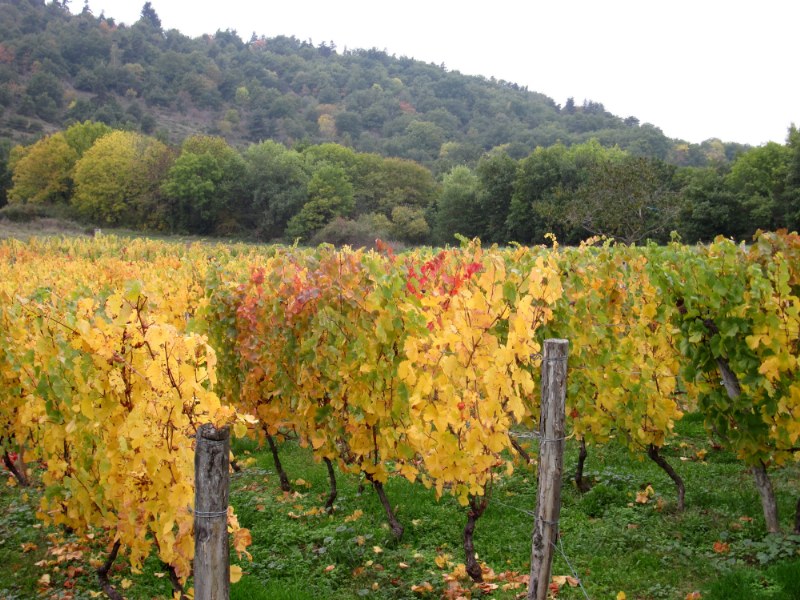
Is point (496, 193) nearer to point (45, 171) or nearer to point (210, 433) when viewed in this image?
point (45, 171)

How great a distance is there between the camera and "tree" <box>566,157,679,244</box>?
111 feet

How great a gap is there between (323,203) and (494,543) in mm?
45205

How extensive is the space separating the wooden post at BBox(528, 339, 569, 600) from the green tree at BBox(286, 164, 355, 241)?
44.4 meters

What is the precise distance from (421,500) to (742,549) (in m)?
2.73

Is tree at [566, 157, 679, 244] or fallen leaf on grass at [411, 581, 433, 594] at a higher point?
tree at [566, 157, 679, 244]

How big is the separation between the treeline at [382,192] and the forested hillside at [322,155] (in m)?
0.16

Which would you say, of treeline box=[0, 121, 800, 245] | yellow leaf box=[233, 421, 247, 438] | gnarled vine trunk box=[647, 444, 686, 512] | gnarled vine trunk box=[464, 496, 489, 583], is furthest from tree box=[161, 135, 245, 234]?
yellow leaf box=[233, 421, 247, 438]

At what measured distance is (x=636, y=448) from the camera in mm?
5656

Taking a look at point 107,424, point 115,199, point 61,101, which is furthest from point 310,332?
point 61,101

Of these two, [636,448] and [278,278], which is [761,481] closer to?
[636,448]

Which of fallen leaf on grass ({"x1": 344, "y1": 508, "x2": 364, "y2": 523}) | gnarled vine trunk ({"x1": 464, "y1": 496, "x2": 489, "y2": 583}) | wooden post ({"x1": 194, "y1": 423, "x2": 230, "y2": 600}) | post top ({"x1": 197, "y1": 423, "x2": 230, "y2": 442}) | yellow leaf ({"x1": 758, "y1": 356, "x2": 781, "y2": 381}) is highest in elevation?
yellow leaf ({"x1": 758, "y1": 356, "x2": 781, "y2": 381})

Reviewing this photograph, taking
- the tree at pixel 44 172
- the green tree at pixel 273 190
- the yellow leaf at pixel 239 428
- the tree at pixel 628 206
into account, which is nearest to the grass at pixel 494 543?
the yellow leaf at pixel 239 428

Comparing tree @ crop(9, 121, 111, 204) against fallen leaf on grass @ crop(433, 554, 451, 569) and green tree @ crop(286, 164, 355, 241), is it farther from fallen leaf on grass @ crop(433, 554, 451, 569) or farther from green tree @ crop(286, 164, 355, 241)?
fallen leaf on grass @ crop(433, 554, 451, 569)

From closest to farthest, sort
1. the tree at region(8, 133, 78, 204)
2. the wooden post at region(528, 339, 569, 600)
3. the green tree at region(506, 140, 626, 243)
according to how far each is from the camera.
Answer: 1. the wooden post at region(528, 339, 569, 600)
2. the green tree at region(506, 140, 626, 243)
3. the tree at region(8, 133, 78, 204)
